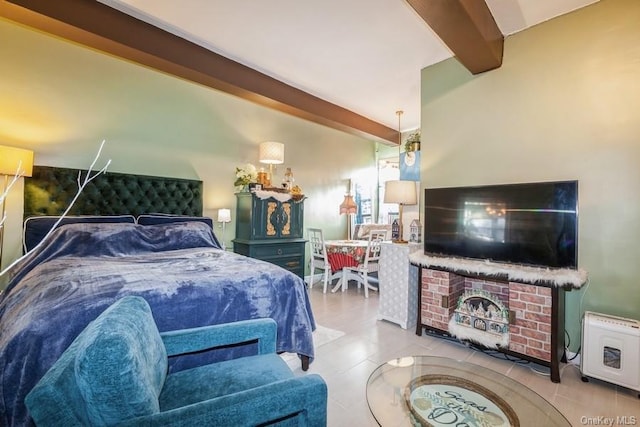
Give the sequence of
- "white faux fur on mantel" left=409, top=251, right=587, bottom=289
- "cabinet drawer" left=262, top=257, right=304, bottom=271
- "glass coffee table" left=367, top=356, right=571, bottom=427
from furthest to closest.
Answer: "cabinet drawer" left=262, top=257, right=304, bottom=271 < "white faux fur on mantel" left=409, top=251, right=587, bottom=289 < "glass coffee table" left=367, top=356, right=571, bottom=427

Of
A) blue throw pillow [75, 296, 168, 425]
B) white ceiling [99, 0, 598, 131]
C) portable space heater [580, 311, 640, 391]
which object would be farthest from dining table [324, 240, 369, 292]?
blue throw pillow [75, 296, 168, 425]

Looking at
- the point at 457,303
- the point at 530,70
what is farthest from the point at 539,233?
the point at 530,70

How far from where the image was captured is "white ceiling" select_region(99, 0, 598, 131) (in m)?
2.47

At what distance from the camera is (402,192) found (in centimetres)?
357

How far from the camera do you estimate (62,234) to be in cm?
253

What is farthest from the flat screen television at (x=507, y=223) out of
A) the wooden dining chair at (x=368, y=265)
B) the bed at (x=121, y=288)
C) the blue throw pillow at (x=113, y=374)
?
the blue throw pillow at (x=113, y=374)

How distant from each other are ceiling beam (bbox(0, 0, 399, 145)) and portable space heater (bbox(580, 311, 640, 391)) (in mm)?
3617

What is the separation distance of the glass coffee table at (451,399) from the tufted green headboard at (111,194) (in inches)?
120

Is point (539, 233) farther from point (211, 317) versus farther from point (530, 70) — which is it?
point (211, 317)

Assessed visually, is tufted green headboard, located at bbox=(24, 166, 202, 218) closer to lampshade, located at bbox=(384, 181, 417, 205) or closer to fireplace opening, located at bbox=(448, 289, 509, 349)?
lampshade, located at bbox=(384, 181, 417, 205)

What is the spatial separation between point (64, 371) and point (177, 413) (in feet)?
1.08

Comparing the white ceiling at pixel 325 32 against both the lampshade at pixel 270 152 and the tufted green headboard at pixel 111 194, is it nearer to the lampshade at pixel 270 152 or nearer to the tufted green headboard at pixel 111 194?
the lampshade at pixel 270 152

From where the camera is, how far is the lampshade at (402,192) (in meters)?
3.58

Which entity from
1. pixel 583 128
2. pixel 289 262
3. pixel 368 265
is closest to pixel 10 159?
pixel 289 262
